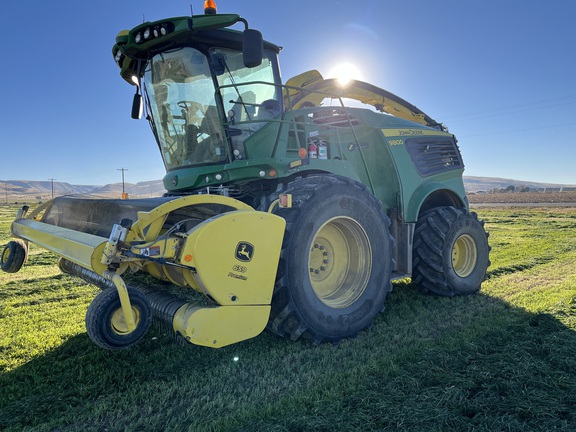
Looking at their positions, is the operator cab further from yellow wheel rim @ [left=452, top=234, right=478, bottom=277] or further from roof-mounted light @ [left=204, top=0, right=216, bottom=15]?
yellow wheel rim @ [left=452, top=234, right=478, bottom=277]

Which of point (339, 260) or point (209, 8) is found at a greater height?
point (209, 8)

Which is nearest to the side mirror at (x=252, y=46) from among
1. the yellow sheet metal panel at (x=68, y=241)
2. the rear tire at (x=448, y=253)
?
the yellow sheet metal panel at (x=68, y=241)

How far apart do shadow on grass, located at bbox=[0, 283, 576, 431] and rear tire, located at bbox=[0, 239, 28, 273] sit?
5.34 ft

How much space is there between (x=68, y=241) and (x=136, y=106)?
2121 millimetres

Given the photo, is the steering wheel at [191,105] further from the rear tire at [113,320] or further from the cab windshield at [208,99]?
the rear tire at [113,320]

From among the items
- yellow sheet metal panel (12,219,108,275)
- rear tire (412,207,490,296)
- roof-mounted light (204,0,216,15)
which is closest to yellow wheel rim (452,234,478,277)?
rear tire (412,207,490,296)

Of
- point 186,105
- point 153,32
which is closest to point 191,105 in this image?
point 186,105

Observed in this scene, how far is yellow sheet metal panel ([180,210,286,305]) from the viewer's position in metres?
2.74

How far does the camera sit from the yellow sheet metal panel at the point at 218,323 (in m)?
2.69

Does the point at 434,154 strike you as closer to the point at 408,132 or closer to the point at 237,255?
the point at 408,132

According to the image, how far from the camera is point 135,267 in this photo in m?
3.02

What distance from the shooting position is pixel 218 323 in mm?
2770

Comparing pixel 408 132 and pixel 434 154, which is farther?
pixel 434 154

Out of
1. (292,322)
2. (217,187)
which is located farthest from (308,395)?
(217,187)
